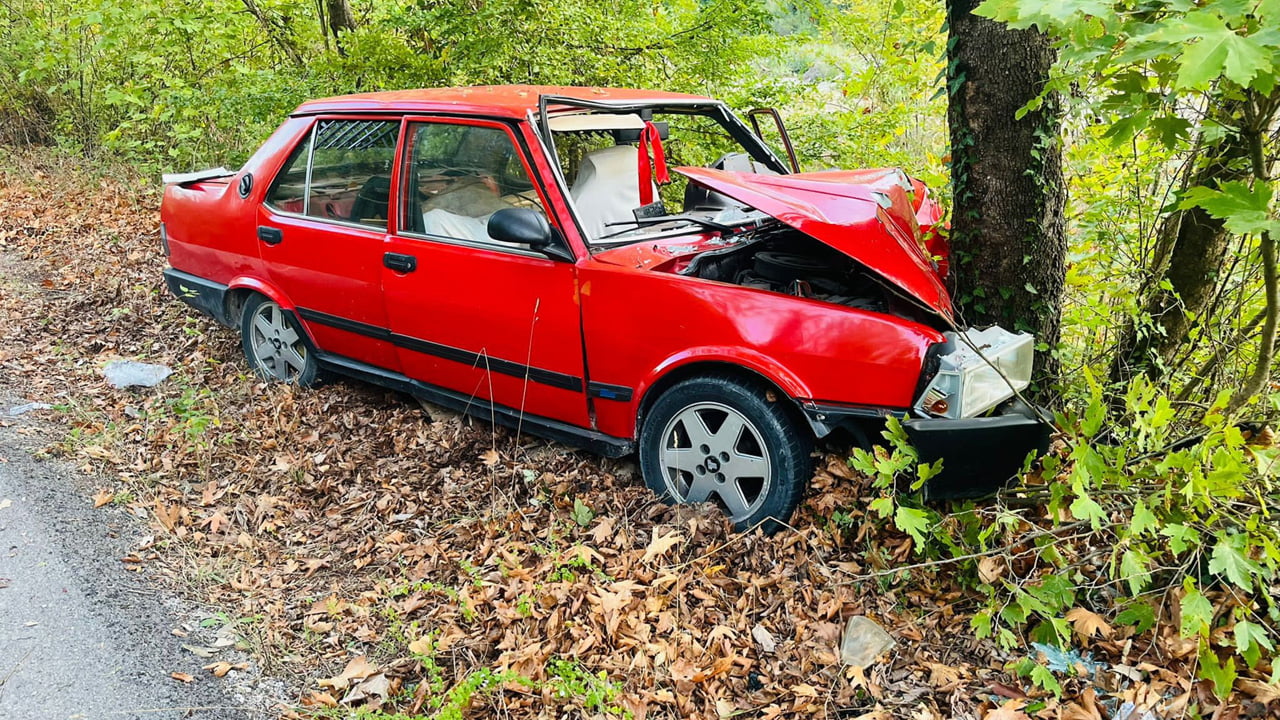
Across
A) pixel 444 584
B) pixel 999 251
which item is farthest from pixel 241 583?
pixel 999 251

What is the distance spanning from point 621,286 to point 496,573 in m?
1.35

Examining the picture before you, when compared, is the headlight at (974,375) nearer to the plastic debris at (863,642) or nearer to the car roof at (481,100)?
the plastic debris at (863,642)

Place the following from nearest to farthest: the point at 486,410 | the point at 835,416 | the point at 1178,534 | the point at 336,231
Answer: the point at 1178,534 → the point at 835,416 → the point at 486,410 → the point at 336,231

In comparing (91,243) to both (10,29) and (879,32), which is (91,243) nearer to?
(10,29)

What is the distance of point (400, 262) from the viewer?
4.33 metres

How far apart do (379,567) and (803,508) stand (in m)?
1.91

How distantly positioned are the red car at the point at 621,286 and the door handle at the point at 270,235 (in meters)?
0.01

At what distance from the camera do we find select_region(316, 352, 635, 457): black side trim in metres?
3.94

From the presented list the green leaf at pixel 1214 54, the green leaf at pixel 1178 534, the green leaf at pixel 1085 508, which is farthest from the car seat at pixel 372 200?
the green leaf at pixel 1178 534

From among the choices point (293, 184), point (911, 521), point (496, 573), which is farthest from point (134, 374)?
point (911, 521)

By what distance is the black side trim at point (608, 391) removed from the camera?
3.79m

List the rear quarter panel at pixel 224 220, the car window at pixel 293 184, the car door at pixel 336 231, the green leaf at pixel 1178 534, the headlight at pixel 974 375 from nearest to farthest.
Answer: the green leaf at pixel 1178 534 < the headlight at pixel 974 375 < the car door at pixel 336 231 < the car window at pixel 293 184 < the rear quarter panel at pixel 224 220

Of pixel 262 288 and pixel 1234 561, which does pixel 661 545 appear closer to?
pixel 1234 561

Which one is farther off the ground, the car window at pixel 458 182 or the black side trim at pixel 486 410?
the car window at pixel 458 182
